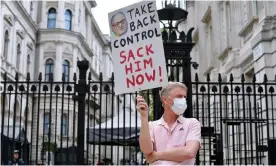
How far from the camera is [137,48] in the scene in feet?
12.1

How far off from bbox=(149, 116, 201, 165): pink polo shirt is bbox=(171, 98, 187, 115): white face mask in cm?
10

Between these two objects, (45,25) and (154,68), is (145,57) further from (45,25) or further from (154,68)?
(45,25)

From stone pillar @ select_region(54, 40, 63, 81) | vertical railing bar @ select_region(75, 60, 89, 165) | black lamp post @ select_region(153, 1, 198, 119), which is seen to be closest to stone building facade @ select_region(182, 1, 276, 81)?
black lamp post @ select_region(153, 1, 198, 119)

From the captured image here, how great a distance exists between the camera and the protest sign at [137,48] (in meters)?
3.52

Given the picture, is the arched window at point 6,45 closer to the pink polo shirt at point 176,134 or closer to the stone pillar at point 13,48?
the stone pillar at point 13,48

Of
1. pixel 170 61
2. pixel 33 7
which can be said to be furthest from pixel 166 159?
pixel 33 7

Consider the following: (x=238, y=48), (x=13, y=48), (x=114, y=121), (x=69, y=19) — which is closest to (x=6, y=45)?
(x=13, y=48)

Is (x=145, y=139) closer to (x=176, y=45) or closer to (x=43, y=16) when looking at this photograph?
(x=176, y=45)

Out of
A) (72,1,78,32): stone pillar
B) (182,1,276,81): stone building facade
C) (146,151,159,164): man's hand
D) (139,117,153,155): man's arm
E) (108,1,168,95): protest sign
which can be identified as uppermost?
(72,1,78,32): stone pillar

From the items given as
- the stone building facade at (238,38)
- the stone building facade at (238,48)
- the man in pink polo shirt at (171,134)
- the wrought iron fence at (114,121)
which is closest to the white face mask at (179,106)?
the man in pink polo shirt at (171,134)

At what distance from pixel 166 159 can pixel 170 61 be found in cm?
559

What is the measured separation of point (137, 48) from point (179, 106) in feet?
3.07

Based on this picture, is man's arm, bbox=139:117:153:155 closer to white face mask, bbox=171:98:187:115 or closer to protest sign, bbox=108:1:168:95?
white face mask, bbox=171:98:187:115

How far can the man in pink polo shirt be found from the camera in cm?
284
